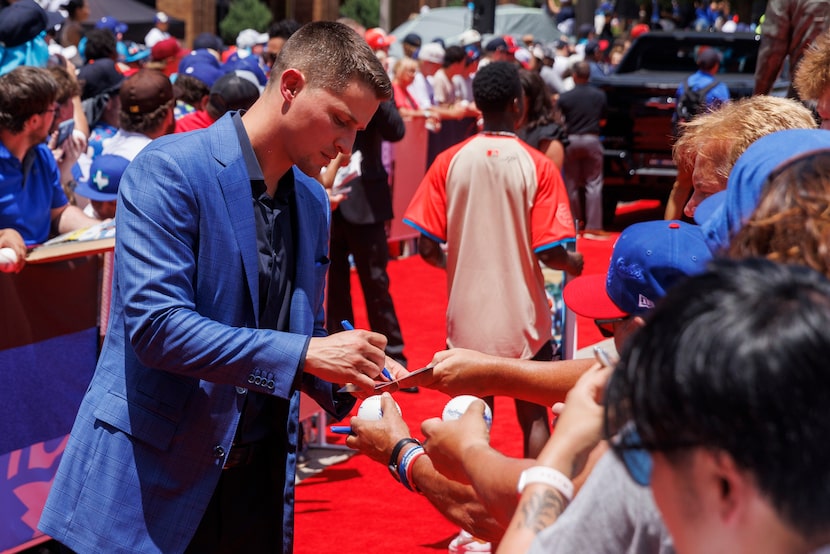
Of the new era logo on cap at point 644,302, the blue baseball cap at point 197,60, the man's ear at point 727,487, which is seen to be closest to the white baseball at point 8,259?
the new era logo on cap at point 644,302

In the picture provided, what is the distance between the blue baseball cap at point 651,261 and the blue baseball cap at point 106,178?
12.2 feet

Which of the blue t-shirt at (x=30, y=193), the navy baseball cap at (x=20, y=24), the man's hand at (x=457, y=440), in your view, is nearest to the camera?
Result: the man's hand at (x=457, y=440)

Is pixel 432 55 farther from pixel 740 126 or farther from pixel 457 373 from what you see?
pixel 457 373

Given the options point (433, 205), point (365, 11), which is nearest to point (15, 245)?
point (433, 205)

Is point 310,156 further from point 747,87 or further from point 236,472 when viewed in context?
point 747,87

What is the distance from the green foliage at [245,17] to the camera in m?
32.6

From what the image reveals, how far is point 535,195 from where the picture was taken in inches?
201

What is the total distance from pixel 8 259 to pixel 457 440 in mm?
2601

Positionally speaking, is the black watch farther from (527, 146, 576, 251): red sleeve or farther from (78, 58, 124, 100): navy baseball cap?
(78, 58, 124, 100): navy baseball cap

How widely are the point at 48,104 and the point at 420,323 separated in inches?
183

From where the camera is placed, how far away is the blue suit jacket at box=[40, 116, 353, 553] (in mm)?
2525

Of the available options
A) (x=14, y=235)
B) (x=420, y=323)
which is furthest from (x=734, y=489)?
(x=420, y=323)

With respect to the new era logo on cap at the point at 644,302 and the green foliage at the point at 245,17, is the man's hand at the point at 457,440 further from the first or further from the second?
the green foliage at the point at 245,17

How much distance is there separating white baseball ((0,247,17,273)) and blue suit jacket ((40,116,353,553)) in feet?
5.11
